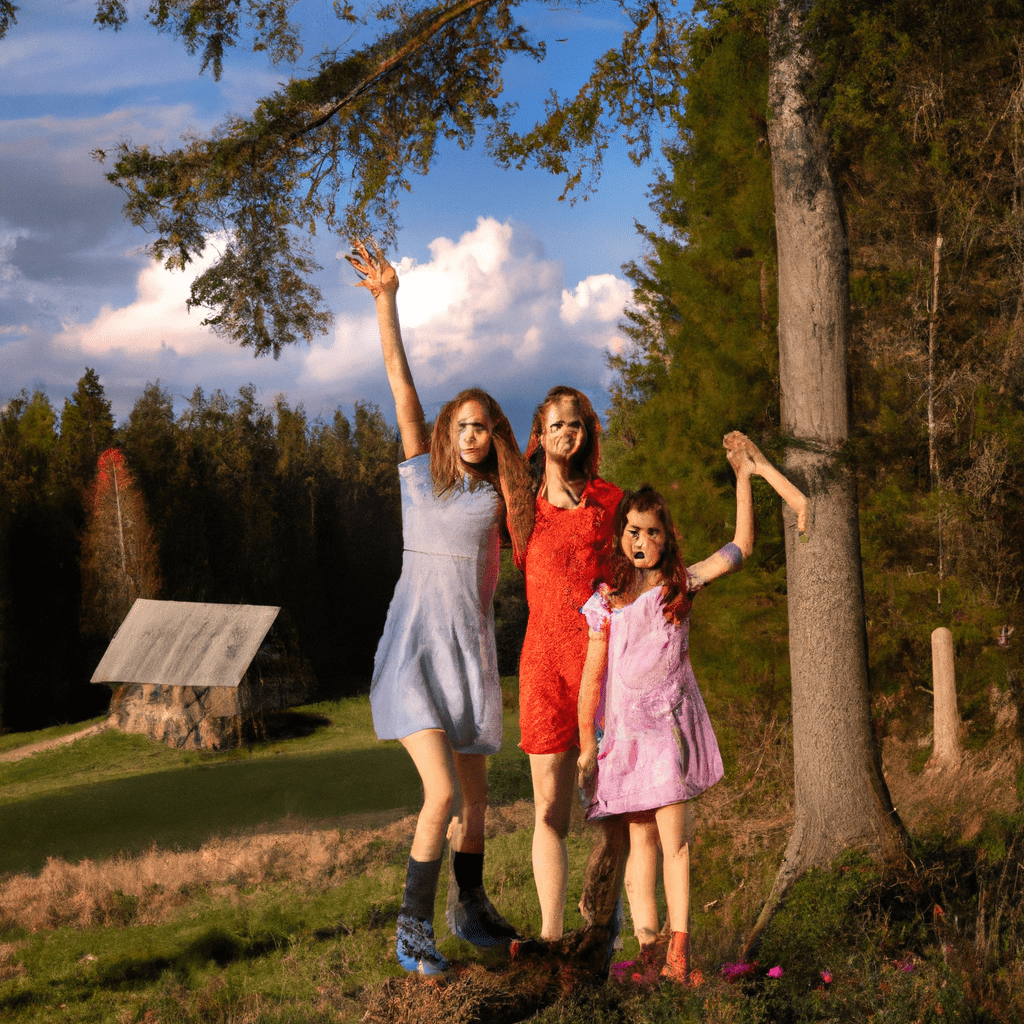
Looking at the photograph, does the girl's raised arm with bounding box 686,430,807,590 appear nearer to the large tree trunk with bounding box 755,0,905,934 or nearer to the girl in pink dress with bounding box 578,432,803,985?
the girl in pink dress with bounding box 578,432,803,985

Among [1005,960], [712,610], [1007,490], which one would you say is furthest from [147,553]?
[1005,960]

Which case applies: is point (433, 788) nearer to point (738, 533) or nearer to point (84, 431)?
point (738, 533)

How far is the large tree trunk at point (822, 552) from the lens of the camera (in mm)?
5402

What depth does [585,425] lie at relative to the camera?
13.7 ft

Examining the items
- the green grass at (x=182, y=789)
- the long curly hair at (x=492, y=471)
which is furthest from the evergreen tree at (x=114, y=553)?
the long curly hair at (x=492, y=471)

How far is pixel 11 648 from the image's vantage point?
28.1 m

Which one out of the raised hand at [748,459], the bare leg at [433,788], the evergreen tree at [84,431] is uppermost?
the evergreen tree at [84,431]

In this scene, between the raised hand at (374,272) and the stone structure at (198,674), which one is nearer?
the raised hand at (374,272)

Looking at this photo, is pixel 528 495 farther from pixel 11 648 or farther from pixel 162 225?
pixel 11 648

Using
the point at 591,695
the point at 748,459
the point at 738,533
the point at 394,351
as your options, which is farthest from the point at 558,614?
the point at 394,351

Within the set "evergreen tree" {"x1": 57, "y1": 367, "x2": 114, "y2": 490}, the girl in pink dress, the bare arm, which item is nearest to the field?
the girl in pink dress

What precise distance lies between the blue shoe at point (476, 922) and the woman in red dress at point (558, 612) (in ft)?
1.37

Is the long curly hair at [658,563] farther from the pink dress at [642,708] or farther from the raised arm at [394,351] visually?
the raised arm at [394,351]

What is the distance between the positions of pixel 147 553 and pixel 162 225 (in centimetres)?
2571
